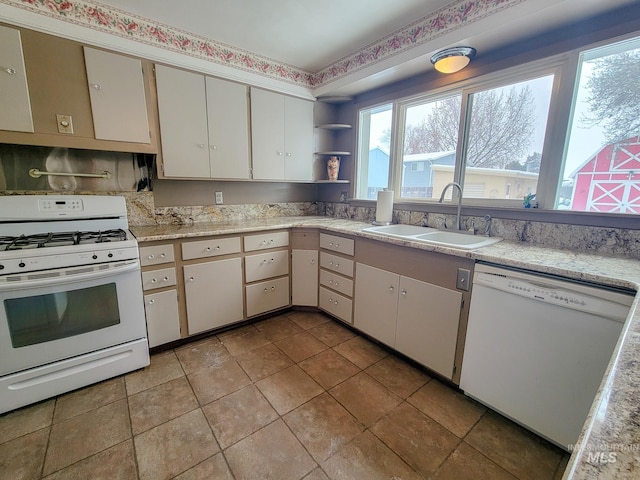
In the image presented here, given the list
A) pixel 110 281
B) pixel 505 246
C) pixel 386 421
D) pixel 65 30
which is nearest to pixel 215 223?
pixel 110 281

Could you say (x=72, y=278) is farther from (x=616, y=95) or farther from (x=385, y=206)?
(x=616, y=95)

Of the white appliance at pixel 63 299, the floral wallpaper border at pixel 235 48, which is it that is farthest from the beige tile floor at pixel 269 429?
the floral wallpaper border at pixel 235 48

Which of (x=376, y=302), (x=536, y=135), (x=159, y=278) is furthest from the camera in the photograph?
(x=376, y=302)

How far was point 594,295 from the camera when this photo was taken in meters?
1.21

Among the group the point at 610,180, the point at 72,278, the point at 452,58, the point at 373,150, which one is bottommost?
the point at 72,278

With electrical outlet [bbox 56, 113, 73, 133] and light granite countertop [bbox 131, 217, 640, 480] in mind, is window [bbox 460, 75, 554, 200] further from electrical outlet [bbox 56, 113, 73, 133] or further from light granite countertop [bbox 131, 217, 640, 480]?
electrical outlet [bbox 56, 113, 73, 133]

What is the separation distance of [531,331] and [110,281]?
2.42m

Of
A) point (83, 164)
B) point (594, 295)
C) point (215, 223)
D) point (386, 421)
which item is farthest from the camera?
point (215, 223)

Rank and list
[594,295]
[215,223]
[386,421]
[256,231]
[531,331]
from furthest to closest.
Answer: [215,223] → [256,231] → [386,421] → [531,331] → [594,295]

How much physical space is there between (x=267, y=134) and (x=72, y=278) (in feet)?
6.39

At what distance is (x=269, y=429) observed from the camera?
1503mm

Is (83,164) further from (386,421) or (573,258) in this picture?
(573,258)

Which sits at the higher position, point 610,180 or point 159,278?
point 610,180

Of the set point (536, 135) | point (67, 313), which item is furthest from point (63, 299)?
point (536, 135)
